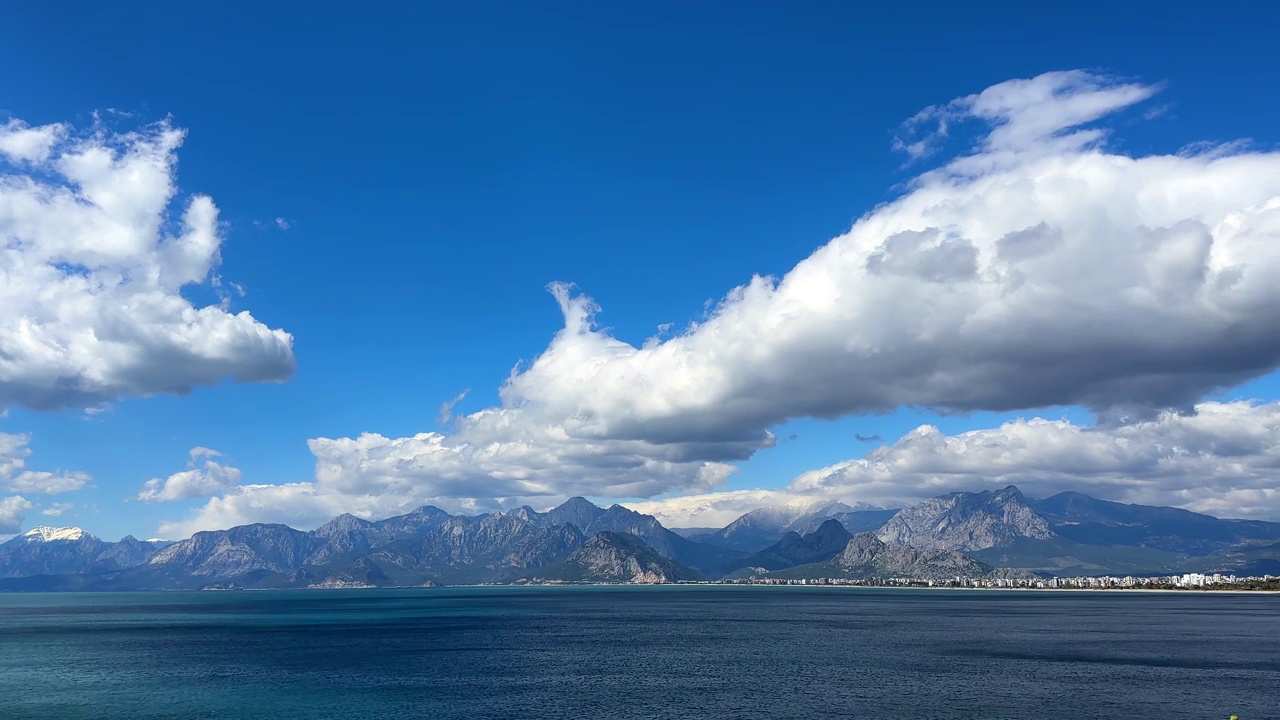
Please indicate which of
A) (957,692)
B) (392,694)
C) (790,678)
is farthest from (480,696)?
(957,692)

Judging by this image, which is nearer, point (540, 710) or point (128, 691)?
point (540, 710)

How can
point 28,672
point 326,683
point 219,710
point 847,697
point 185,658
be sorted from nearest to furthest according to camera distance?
point 219,710 → point 847,697 → point 326,683 → point 28,672 → point 185,658

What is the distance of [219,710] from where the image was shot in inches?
4852

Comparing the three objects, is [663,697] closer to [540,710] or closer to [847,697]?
[540,710]

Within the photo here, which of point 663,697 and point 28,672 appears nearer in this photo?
point 663,697

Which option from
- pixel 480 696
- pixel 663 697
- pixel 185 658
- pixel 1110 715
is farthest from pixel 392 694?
pixel 1110 715

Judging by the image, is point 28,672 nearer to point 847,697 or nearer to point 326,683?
point 326,683

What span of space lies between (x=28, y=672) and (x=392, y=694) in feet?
297

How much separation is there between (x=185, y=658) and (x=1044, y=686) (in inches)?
7464

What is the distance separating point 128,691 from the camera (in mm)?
140625

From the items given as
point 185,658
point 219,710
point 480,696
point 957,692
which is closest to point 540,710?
point 480,696

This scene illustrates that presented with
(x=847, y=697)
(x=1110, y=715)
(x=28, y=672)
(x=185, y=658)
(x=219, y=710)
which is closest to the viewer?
(x=1110, y=715)

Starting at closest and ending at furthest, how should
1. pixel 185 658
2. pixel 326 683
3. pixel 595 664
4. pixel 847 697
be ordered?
1. pixel 847 697
2. pixel 326 683
3. pixel 595 664
4. pixel 185 658

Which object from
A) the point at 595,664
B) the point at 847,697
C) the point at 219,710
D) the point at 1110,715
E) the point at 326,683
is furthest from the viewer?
the point at 595,664
